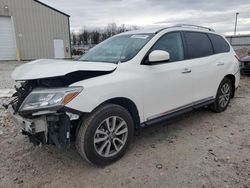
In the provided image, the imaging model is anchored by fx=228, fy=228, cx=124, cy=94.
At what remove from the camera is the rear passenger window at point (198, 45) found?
161 inches

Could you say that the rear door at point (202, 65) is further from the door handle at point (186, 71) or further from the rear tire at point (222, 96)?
the rear tire at point (222, 96)

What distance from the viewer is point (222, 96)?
502 cm

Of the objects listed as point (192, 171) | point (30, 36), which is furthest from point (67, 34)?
point (192, 171)

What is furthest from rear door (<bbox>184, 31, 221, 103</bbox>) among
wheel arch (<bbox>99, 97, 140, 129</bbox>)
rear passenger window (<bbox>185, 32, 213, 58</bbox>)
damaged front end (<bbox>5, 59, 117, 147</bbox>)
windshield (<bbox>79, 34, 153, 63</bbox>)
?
damaged front end (<bbox>5, 59, 117, 147</bbox>)

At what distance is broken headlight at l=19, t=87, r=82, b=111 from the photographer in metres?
2.51

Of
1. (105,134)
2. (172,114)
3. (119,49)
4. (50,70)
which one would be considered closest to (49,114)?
(50,70)

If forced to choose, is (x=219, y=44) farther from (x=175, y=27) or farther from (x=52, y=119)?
(x=52, y=119)

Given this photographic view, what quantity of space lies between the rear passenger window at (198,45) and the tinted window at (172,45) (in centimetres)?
23

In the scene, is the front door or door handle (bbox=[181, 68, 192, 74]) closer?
the front door

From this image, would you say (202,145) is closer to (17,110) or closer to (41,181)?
(41,181)

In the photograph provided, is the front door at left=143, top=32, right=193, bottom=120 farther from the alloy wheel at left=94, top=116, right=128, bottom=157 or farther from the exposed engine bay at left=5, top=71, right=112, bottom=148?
the exposed engine bay at left=5, top=71, right=112, bottom=148

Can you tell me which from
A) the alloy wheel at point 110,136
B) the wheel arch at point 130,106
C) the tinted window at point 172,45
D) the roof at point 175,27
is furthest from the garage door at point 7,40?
the alloy wheel at point 110,136

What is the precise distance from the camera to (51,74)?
259 cm

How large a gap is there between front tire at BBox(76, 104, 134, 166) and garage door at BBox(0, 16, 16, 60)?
735 inches
